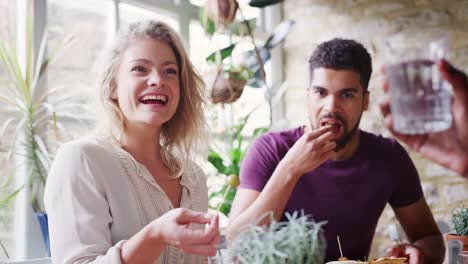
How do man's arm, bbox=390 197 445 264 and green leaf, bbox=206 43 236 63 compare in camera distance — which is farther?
green leaf, bbox=206 43 236 63

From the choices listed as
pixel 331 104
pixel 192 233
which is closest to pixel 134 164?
pixel 192 233

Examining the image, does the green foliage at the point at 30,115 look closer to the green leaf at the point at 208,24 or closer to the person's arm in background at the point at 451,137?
the green leaf at the point at 208,24

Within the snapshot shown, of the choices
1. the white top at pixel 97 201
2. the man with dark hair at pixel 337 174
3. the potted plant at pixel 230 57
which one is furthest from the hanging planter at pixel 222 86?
the white top at pixel 97 201

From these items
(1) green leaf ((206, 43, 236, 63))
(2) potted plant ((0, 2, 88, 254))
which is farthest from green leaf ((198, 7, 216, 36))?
(2) potted plant ((0, 2, 88, 254))

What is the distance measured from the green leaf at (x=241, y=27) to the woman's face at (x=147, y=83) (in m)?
1.55

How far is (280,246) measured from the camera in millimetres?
821

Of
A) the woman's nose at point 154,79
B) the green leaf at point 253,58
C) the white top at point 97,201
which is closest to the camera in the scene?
the white top at point 97,201

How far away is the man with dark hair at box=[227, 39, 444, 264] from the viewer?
1960 millimetres

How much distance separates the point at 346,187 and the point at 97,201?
109cm

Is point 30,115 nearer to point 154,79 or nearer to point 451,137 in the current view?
point 154,79

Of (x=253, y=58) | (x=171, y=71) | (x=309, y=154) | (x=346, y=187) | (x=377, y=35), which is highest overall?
(x=377, y=35)

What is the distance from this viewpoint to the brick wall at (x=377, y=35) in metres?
2.77

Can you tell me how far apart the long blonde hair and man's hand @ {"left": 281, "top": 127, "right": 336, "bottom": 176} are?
0.33 m

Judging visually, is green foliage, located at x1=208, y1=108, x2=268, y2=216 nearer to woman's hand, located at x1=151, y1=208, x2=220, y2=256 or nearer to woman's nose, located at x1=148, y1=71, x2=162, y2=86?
woman's nose, located at x1=148, y1=71, x2=162, y2=86
